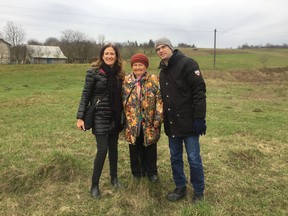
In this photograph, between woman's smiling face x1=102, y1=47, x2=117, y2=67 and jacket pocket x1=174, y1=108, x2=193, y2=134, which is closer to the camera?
jacket pocket x1=174, y1=108, x2=193, y2=134

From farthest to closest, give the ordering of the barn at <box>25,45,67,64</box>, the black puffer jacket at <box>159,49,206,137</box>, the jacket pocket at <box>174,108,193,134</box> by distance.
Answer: the barn at <box>25,45,67,64</box> < the jacket pocket at <box>174,108,193,134</box> < the black puffer jacket at <box>159,49,206,137</box>

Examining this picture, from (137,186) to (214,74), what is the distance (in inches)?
1036

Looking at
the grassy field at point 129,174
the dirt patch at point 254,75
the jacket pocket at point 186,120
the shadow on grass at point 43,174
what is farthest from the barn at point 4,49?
the jacket pocket at point 186,120

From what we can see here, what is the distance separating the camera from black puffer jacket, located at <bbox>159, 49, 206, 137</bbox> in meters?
3.74

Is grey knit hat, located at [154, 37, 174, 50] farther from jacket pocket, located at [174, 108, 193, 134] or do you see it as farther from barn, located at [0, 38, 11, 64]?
barn, located at [0, 38, 11, 64]

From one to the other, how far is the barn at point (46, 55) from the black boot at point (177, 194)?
7332 cm

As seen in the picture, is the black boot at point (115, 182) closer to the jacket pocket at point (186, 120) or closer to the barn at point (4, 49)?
the jacket pocket at point (186, 120)

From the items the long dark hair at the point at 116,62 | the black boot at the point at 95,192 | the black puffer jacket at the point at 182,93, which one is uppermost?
the long dark hair at the point at 116,62

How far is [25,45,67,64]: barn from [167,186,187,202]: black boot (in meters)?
73.3

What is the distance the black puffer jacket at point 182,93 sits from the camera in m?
3.74

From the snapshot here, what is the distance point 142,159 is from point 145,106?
3.39 ft

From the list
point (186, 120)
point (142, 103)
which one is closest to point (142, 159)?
point (142, 103)

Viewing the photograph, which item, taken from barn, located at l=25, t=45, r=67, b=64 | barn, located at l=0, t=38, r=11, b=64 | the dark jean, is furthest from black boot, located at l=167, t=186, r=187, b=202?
barn, located at l=25, t=45, r=67, b=64

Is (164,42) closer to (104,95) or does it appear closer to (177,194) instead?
(104,95)
